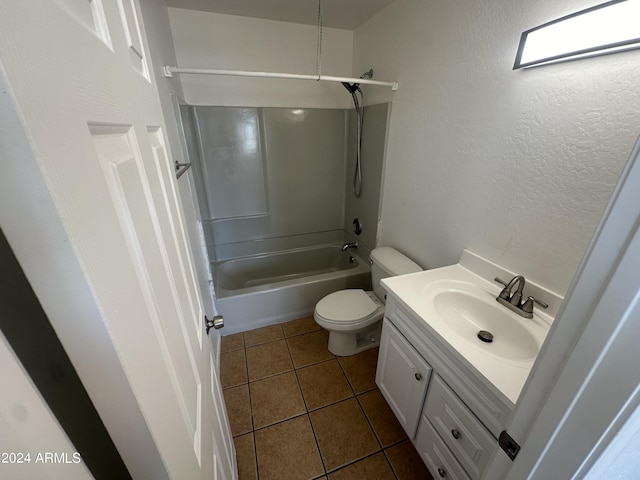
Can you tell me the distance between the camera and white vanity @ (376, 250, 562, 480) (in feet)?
2.77

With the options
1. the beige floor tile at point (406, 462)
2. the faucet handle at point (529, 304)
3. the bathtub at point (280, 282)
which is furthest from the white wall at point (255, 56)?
the beige floor tile at point (406, 462)

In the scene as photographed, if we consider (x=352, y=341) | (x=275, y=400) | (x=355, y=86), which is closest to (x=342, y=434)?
(x=275, y=400)

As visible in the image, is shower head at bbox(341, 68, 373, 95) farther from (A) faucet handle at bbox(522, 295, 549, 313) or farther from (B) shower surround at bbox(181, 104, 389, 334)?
(A) faucet handle at bbox(522, 295, 549, 313)

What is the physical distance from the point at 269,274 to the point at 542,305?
2.19m

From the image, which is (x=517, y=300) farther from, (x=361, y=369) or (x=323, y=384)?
(x=323, y=384)

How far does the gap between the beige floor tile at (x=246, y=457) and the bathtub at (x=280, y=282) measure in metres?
0.84

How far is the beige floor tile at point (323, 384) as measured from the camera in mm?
1565

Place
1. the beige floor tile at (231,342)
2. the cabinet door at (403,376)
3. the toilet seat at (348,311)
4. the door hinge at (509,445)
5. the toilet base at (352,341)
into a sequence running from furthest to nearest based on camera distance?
the beige floor tile at (231,342) → the toilet base at (352,341) → the toilet seat at (348,311) → the cabinet door at (403,376) → the door hinge at (509,445)

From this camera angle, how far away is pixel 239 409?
1.52 m

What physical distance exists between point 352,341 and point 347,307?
0.28m

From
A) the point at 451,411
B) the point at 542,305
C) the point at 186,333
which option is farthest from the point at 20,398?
the point at 542,305

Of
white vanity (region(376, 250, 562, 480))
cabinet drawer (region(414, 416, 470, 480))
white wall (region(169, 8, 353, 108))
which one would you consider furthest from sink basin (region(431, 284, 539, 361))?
white wall (region(169, 8, 353, 108))

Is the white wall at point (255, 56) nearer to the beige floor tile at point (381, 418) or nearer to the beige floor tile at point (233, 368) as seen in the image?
the beige floor tile at point (233, 368)

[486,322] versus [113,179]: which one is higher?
[113,179]
